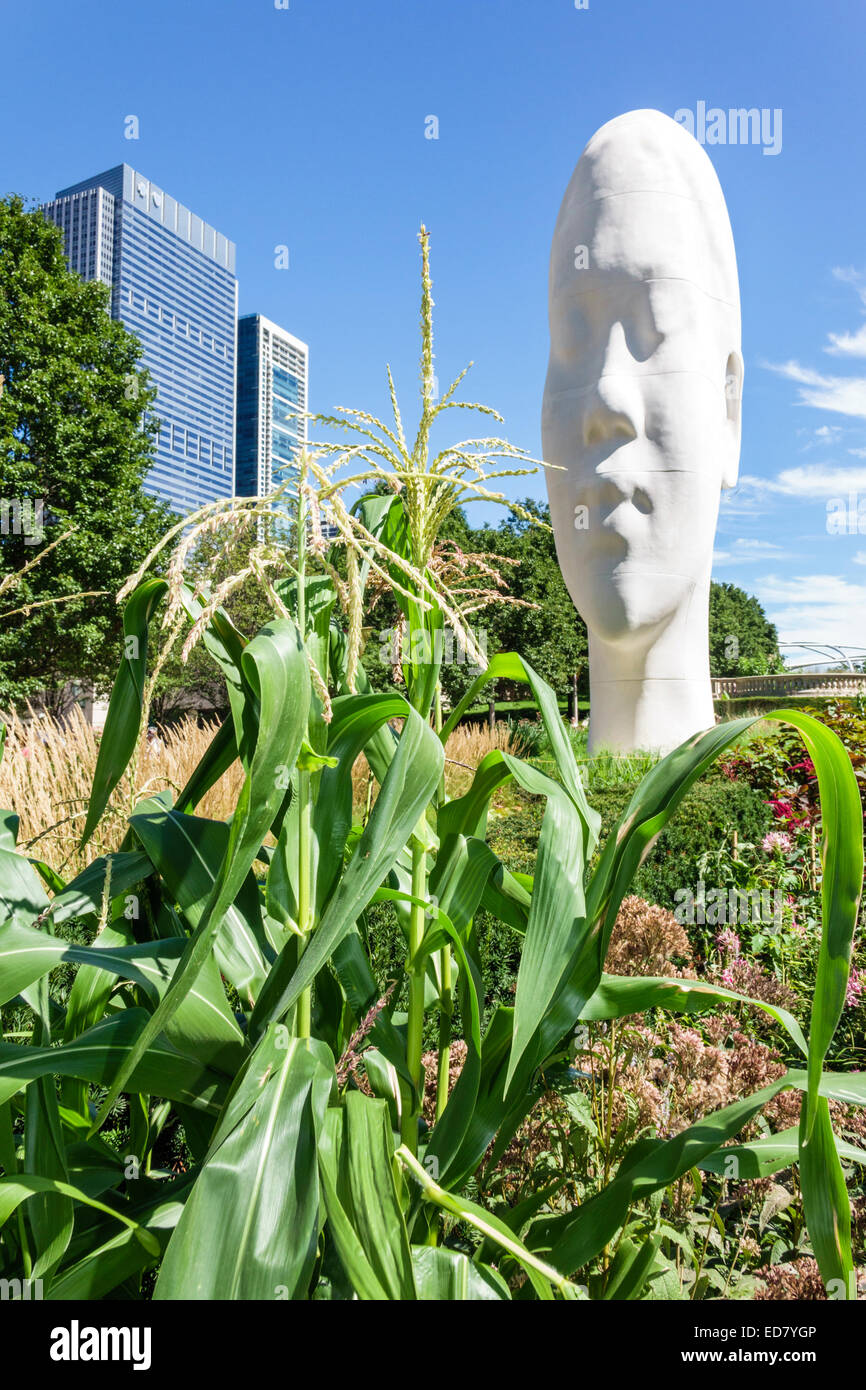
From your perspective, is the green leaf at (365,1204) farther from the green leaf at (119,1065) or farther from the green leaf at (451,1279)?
the green leaf at (119,1065)

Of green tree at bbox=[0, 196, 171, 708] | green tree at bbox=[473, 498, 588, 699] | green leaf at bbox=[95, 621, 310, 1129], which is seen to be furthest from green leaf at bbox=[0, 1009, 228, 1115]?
green tree at bbox=[473, 498, 588, 699]

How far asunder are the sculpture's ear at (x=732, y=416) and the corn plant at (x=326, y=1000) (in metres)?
8.99

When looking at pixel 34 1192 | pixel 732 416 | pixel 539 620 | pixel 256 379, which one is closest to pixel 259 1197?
pixel 34 1192

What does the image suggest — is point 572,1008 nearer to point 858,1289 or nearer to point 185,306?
point 858,1289

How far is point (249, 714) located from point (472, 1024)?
614 millimetres

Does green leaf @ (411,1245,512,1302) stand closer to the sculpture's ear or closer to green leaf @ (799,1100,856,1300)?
green leaf @ (799,1100,856,1300)

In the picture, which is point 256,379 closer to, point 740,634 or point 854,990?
point 740,634

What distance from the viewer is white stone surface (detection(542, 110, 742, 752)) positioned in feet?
27.9

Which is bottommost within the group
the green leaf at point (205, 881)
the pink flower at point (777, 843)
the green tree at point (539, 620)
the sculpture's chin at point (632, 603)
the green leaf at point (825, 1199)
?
the green leaf at point (825, 1199)

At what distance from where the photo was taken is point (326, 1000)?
136 cm

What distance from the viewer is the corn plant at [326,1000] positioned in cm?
93

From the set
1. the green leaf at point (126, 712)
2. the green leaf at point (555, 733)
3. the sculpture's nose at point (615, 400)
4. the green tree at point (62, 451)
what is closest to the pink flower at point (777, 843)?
the green leaf at point (555, 733)

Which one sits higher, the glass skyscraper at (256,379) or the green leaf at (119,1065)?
the glass skyscraper at (256,379)

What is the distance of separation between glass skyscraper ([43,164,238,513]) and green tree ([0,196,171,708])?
226ft
